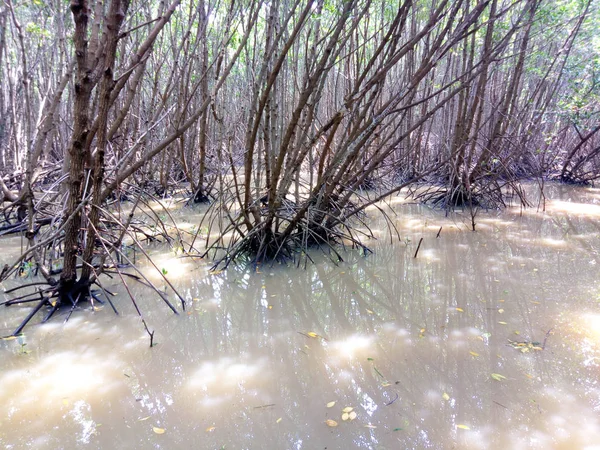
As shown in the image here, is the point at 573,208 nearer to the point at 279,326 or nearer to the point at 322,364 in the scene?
the point at 279,326

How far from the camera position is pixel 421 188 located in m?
8.33

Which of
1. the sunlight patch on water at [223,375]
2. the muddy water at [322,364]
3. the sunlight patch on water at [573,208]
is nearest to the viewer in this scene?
the muddy water at [322,364]

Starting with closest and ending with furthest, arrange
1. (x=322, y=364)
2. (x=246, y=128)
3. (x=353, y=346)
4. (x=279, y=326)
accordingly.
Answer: (x=322, y=364), (x=353, y=346), (x=279, y=326), (x=246, y=128)

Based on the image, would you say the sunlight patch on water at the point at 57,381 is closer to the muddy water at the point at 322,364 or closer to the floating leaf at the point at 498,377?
A: the muddy water at the point at 322,364

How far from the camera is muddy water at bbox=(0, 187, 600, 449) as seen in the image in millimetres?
1683

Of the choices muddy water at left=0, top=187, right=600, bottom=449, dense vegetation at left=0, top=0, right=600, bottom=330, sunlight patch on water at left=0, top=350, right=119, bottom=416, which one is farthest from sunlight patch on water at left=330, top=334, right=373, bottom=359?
dense vegetation at left=0, top=0, right=600, bottom=330

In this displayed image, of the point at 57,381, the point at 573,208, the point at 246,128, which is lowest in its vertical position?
the point at 57,381

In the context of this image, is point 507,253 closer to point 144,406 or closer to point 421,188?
point 144,406

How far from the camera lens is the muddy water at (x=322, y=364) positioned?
5.52 feet

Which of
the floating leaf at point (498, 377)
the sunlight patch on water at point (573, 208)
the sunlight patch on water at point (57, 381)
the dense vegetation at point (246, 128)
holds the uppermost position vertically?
the dense vegetation at point (246, 128)

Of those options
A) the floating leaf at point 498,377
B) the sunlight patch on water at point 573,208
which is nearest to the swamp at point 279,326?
the floating leaf at point 498,377

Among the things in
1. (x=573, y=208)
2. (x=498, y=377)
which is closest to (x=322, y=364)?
(x=498, y=377)

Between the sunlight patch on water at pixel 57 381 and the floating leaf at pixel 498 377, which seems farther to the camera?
the floating leaf at pixel 498 377

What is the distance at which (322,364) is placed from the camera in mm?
2184
